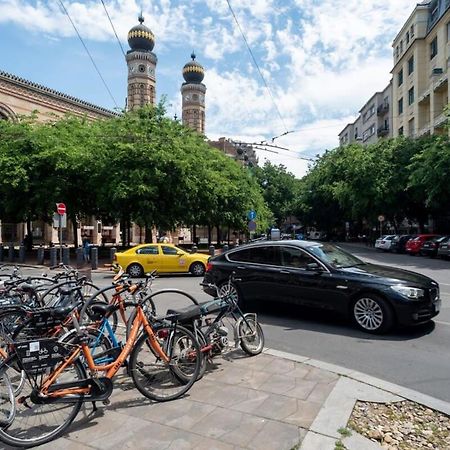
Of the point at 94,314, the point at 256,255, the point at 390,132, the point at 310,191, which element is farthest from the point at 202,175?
the point at 390,132

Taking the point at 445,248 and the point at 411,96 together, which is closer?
the point at 445,248

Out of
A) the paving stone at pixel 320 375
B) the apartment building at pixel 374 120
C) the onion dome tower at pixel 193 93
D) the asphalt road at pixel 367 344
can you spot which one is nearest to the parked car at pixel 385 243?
the apartment building at pixel 374 120

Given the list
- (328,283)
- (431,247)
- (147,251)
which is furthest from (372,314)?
(431,247)

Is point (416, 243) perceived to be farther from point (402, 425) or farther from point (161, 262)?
point (402, 425)

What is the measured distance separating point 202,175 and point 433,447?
2394 centimetres

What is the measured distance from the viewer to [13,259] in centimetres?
2739

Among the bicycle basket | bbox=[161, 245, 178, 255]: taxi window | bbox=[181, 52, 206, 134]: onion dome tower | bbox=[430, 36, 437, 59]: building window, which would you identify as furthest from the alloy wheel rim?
bbox=[181, 52, 206, 134]: onion dome tower

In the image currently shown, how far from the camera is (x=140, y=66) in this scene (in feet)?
226

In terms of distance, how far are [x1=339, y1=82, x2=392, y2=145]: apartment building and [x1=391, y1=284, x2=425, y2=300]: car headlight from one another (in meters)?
51.6

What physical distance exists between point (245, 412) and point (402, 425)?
1.42 metres

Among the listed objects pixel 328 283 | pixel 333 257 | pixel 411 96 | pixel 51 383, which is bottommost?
pixel 51 383

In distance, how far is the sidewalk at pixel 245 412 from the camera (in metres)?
3.78

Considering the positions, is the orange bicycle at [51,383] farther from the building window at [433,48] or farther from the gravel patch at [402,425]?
the building window at [433,48]

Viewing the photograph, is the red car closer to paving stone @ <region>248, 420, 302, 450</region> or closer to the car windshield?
the car windshield
